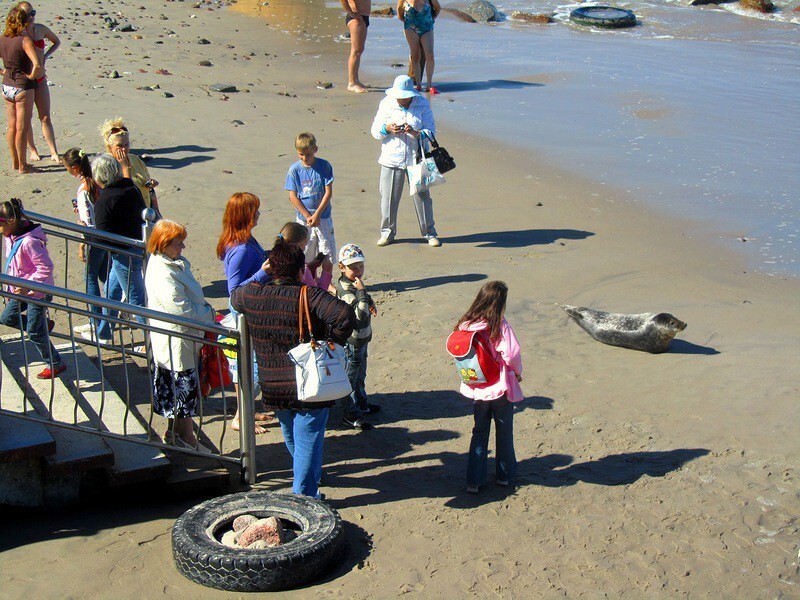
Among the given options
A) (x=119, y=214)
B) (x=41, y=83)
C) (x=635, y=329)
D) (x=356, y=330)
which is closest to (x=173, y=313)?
(x=356, y=330)

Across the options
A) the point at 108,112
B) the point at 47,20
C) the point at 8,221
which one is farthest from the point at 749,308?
the point at 47,20

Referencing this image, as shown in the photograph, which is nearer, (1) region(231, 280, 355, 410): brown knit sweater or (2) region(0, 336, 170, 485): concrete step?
(1) region(231, 280, 355, 410): brown knit sweater

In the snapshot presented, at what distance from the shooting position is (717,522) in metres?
5.71

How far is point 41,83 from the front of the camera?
40.1ft

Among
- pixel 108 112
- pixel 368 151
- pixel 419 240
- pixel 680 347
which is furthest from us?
pixel 108 112

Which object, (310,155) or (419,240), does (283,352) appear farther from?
(419,240)

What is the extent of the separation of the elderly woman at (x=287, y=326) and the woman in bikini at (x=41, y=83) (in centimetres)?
784

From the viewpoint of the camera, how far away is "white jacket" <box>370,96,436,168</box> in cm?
1003

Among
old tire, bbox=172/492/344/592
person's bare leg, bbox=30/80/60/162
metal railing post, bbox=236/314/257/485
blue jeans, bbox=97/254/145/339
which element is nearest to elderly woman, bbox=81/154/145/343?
blue jeans, bbox=97/254/145/339

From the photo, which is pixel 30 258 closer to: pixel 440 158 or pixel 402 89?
pixel 402 89

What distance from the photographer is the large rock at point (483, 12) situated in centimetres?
2755

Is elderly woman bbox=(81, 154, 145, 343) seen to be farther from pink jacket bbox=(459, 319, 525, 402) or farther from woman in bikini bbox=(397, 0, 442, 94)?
woman in bikini bbox=(397, 0, 442, 94)

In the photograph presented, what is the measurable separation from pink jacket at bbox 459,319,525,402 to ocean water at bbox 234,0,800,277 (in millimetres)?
5382

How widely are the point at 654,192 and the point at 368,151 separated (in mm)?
4237
